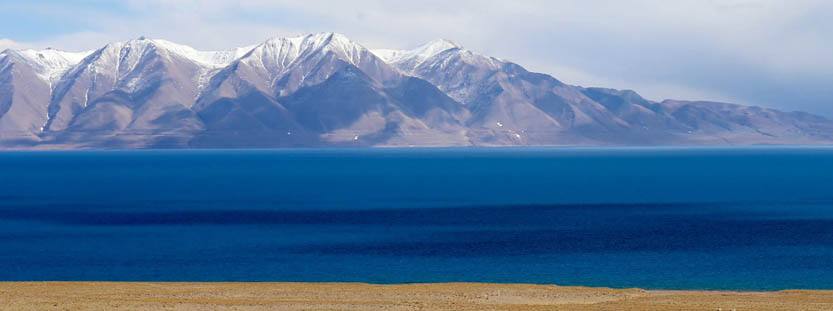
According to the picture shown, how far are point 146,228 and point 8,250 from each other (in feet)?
58.5

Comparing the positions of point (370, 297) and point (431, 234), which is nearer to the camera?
point (370, 297)

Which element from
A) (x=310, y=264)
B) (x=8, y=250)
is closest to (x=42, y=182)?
(x=8, y=250)

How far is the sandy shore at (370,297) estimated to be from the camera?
43.7 meters

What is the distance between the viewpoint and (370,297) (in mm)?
48375

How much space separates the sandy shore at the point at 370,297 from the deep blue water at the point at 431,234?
254 inches

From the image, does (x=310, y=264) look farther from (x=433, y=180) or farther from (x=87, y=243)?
(x=433, y=180)

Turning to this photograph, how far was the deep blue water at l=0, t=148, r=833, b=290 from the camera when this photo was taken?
2470 inches

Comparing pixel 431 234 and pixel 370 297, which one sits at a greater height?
pixel 370 297

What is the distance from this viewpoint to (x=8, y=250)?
7494 centimetres

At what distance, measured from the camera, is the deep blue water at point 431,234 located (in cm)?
6275

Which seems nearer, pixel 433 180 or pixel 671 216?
pixel 671 216

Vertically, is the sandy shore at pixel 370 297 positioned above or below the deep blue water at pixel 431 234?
above

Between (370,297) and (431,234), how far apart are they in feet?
122

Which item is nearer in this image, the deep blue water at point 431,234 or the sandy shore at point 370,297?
the sandy shore at point 370,297
